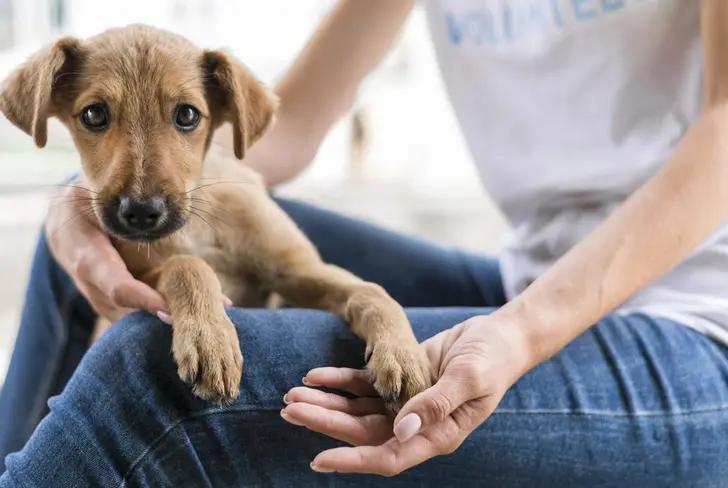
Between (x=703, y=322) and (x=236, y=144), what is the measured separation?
790 mm

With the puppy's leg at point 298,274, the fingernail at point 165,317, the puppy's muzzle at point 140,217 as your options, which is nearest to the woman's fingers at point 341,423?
the puppy's leg at point 298,274

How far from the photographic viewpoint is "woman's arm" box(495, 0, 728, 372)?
122 cm

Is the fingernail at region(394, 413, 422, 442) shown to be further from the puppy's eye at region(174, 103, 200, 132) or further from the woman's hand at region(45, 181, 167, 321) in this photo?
the puppy's eye at region(174, 103, 200, 132)

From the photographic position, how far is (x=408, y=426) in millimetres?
1008

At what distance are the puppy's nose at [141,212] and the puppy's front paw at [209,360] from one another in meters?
0.16

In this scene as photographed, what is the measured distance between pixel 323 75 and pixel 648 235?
0.86m

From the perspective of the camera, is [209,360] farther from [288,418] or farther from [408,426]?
[408,426]

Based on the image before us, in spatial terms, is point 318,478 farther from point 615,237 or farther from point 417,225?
point 417,225

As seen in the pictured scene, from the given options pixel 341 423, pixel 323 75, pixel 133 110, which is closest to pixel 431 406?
pixel 341 423

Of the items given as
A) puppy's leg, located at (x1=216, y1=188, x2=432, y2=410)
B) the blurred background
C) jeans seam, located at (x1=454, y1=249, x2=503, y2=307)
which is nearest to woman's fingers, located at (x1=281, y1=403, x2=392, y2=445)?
puppy's leg, located at (x1=216, y1=188, x2=432, y2=410)

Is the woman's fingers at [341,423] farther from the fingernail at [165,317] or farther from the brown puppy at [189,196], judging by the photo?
the fingernail at [165,317]

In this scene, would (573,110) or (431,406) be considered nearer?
(431,406)

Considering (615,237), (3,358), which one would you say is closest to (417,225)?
(3,358)

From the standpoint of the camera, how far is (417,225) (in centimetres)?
393
